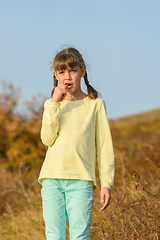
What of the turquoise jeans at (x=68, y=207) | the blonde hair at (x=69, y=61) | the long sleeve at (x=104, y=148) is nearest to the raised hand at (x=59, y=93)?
the blonde hair at (x=69, y=61)

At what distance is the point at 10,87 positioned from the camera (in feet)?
30.5

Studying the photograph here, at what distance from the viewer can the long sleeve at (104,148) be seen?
2.33 metres

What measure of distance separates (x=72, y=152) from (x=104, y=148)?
30 cm

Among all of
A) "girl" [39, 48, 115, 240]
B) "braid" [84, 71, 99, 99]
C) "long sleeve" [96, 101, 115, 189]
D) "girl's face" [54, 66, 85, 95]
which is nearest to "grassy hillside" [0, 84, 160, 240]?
"long sleeve" [96, 101, 115, 189]

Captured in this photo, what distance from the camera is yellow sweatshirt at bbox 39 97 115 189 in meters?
2.22

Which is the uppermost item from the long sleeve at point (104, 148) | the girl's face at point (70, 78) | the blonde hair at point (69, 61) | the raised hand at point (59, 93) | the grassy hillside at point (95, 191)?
the blonde hair at point (69, 61)

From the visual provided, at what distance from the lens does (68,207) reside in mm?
2184

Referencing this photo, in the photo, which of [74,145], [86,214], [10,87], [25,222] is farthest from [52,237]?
[10,87]

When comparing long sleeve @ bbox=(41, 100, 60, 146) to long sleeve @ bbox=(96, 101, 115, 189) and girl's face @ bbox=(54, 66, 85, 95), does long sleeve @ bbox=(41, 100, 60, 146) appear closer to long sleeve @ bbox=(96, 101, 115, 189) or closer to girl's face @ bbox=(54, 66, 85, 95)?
girl's face @ bbox=(54, 66, 85, 95)

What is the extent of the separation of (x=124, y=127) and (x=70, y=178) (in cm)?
Answer: 1747

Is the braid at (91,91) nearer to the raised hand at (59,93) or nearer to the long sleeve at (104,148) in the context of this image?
the long sleeve at (104,148)

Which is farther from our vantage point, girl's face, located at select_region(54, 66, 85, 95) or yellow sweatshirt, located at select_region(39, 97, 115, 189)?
girl's face, located at select_region(54, 66, 85, 95)

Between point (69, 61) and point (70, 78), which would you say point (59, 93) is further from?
point (69, 61)

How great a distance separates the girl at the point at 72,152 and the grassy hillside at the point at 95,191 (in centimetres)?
54
